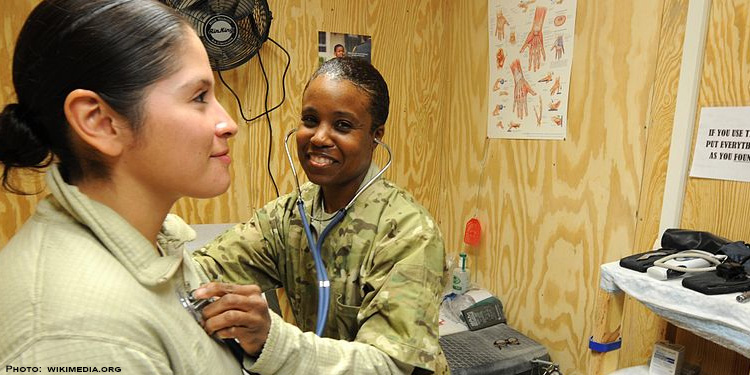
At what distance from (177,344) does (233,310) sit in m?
0.09

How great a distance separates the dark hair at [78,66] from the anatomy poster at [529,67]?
151 cm

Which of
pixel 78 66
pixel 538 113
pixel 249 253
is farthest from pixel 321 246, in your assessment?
pixel 538 113

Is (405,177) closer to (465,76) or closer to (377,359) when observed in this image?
(465,76)

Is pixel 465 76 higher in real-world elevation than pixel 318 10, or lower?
lower

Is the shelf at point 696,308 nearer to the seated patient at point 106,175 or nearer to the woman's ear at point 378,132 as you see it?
the woman's ear at point 378,132

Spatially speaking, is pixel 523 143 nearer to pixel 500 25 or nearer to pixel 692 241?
pixel 500 25

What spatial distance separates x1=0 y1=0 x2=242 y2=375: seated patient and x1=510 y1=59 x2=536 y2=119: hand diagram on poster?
152 cm

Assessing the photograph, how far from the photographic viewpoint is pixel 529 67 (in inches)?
72.5

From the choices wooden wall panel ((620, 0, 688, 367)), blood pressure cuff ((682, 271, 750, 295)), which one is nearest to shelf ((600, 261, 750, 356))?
blood pressure cuff ((682, 271, 750, 295))

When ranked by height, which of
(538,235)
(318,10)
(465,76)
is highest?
(318,10)

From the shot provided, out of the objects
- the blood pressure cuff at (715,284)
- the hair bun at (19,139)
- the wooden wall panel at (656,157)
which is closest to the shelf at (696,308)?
the blood pressure cuff at (715,284)

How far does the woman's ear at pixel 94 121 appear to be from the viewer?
1.68ft

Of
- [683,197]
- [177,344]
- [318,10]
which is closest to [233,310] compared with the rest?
[177,344]

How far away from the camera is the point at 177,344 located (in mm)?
523
